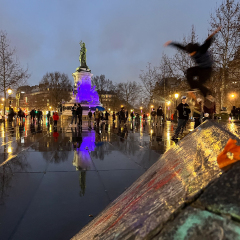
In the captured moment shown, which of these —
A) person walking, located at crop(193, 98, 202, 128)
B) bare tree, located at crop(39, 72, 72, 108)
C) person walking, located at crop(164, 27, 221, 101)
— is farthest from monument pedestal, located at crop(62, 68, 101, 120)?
person walking, located at crop(164, 27, 221, 101)

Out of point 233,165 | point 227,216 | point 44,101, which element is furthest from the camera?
point 44,101

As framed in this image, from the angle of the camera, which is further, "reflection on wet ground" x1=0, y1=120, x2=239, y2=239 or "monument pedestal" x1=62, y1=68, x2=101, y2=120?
"monument pedestal" x1=62, y1=68, x2=101, y2=120

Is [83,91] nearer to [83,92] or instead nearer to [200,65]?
[83,92]

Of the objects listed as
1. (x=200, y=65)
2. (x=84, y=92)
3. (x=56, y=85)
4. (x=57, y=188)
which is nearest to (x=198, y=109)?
(x=200, y=65)

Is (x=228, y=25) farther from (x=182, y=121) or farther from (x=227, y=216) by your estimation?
(x=227, y=216)

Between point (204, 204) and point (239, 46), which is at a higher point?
point (239, 46)

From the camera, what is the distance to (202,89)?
28.2 feet

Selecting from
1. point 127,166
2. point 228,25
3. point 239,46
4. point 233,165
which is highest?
point 228,25

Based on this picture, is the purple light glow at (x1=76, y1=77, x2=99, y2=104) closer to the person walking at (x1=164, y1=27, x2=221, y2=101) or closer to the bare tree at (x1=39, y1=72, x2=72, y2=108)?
the bare tree at (x1=39, y1=72, x2=72, y2=108)

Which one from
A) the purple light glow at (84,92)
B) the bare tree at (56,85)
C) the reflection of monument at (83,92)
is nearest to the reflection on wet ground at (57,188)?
the reflection of monument at (83,92)

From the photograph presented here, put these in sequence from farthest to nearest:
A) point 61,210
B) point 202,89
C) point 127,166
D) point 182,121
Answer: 1. point 182,121
2. point 202,89
3. point 127,166
4. point 61,210

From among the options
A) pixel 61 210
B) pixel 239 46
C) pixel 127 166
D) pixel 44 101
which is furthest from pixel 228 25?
pixel 44 101

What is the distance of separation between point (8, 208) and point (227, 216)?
9.27 ft

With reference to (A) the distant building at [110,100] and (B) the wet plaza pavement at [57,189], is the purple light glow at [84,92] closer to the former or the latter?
(A) the distant building at [110,100]
